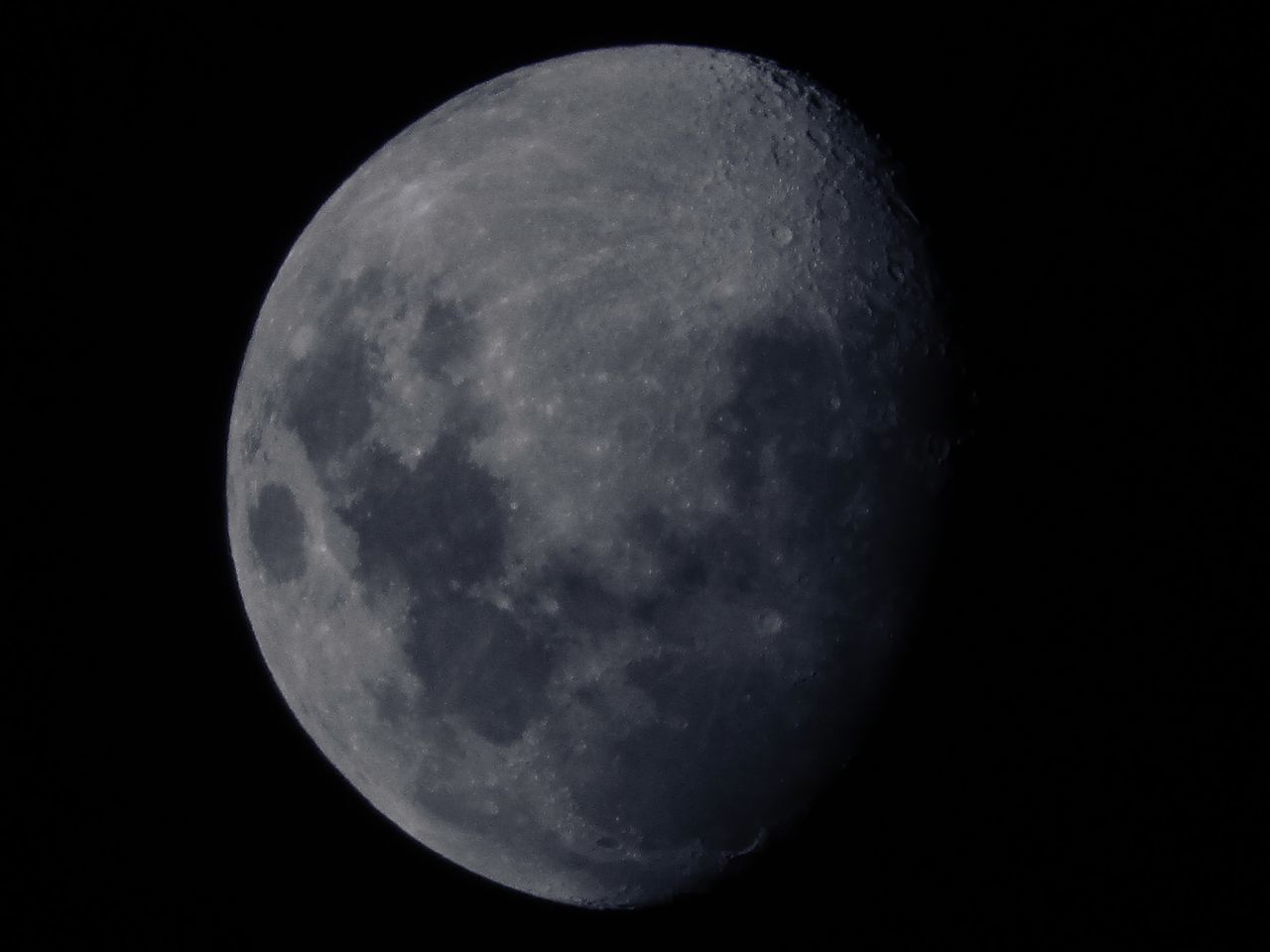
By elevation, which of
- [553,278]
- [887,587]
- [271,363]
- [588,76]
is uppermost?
[588,76]

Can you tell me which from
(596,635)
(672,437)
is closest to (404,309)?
(672,437)

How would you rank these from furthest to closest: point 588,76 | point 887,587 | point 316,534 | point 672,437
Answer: point 588,76, point 316,534, point 887,587, point 672,437

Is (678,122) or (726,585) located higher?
(678,122)

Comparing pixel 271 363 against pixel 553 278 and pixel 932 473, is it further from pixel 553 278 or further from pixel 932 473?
pixel 932 473

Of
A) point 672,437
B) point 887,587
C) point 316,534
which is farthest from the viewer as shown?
point 316,534

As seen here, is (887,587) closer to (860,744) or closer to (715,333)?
(860,744)

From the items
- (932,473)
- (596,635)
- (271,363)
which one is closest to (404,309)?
(271,363)

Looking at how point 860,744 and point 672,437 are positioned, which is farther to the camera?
point 860,744
